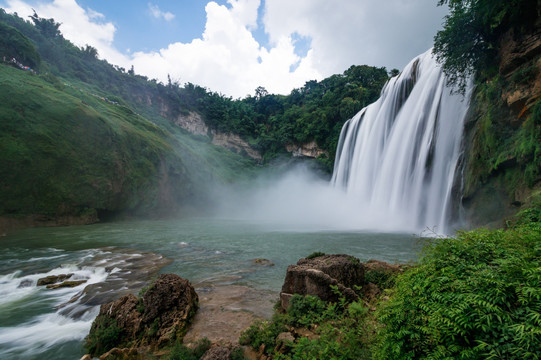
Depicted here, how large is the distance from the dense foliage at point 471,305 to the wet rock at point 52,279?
8.99 metres

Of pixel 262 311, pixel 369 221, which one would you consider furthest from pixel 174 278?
pixel 369 221

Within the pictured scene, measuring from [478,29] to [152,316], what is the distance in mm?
18594

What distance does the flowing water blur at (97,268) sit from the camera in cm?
493

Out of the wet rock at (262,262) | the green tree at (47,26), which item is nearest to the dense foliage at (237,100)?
the green tree at (47,26)

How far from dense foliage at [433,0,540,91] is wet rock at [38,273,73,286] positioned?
1923 centimetres

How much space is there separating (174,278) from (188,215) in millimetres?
30219

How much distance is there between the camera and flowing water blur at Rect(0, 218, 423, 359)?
4.93 metres

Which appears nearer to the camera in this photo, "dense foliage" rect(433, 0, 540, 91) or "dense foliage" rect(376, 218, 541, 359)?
"dense foliage" rect(376, 218, 541, 359)

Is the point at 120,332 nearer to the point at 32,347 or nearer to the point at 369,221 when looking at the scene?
the point at 32,347

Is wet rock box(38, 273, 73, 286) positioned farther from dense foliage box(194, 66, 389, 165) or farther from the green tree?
the green tree

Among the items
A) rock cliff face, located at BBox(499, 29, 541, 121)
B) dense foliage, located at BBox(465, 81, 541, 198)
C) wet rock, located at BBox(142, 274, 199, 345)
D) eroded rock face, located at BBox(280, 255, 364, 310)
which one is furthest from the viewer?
rock cliff face, located at BBox(499, 29, 541, 121)

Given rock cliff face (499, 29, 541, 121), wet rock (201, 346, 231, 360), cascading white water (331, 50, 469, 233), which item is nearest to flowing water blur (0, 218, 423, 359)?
wet rock (201, 346, 231, 360)

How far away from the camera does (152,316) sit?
4.47 meters

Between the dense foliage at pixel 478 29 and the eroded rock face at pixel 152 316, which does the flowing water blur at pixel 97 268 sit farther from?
the dense foliage at pixel 478 29
